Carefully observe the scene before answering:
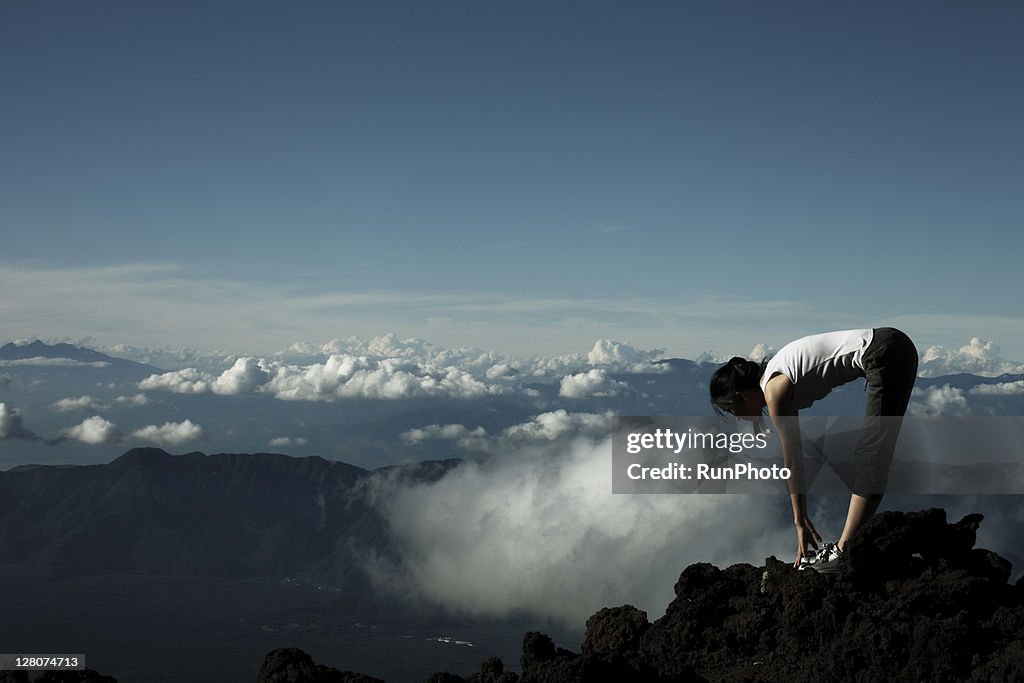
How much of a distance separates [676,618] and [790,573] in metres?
1.55

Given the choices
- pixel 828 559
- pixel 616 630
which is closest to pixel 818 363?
pixel 828 559

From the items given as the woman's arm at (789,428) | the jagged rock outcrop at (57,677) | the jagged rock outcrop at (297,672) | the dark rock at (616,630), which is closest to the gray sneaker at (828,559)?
the woman's arm at (789,428)

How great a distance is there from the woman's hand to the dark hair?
1539mm

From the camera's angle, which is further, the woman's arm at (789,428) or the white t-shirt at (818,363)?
the white t-shirt at (818,363)

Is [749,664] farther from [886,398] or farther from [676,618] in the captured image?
[886,398]

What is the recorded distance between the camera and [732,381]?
29.2 feet

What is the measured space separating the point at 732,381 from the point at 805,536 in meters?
2.23

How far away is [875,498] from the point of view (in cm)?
919

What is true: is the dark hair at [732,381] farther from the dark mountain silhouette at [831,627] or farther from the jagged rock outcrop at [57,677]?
the jagged rock outcrop at [57,677]

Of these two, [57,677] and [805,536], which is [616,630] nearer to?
[805,536]

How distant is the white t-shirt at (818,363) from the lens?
8.84 m

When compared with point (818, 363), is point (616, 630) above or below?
below

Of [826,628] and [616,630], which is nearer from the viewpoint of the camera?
[826,628]

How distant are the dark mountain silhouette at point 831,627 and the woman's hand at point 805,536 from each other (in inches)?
12.8
